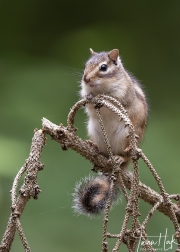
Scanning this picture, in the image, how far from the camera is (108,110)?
1921 mm

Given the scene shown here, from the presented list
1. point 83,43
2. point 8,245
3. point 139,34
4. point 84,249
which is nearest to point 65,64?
point 83,43

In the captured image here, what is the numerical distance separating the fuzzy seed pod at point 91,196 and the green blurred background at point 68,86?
0.22 feet

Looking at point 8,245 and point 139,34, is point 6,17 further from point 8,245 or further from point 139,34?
point 8,245

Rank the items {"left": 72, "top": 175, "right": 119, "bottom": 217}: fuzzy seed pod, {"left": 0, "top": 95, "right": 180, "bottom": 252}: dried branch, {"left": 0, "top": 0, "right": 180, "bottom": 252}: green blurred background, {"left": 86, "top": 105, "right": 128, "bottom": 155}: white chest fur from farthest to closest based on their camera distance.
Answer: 1. {"left": 0, "top": 0, "right": 180, "bottom": 252}: green blurred background
2. {"left": 86, "top": 105, "right": 128, "bottom": 155}: white chest fur
3. {"left": 72, "top": 175, "right": 119, "bottom": 217}: fuzzy seed pod
4. {"left": 0, "top": 95, "right": 180, "bottom": 252}: dried branch

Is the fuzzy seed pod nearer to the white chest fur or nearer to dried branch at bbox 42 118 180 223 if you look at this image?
dried branch at bbox 42 118 180 223

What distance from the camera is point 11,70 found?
8.45 ft

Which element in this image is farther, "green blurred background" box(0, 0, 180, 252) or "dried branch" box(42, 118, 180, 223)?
"green blurred background" box(0, 0, 180, 252)

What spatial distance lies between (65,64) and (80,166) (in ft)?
2.14

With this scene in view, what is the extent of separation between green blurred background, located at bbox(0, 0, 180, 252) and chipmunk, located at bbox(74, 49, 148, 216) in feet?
0.36

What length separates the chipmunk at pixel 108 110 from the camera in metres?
1.76

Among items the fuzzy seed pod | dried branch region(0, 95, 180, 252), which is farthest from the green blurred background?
dried branch region(0, 95, 180, 252)

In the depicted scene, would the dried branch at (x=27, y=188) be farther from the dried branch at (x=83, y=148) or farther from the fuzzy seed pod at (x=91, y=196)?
the fuzzy seed pod at (x=91, y=196)

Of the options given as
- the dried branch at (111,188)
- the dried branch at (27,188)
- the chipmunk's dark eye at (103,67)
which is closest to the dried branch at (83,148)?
the dried branch at (111,188)

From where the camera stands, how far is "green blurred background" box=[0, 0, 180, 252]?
216cm
